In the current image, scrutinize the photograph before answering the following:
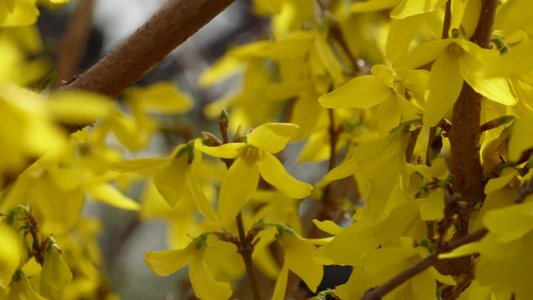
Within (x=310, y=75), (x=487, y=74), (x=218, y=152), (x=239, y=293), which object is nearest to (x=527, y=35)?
(x=487, y=74)

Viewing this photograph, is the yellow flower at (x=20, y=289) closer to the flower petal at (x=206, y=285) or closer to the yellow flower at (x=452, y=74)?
the flower petal at (x=206, y=285)

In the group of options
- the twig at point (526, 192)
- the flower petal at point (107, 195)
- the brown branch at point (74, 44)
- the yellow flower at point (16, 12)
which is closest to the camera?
the twig at point (526, 192)

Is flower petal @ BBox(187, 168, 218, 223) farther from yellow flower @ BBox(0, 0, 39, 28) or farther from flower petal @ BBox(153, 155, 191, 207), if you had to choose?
yellow flower @ BBox(0, 0, 39, 28)

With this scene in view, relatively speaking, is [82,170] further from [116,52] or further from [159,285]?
[159,285]

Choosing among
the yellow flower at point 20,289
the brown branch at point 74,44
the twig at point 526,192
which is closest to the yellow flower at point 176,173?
the yellow flower at point 20,289

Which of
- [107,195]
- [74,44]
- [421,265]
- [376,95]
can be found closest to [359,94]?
[376,95]

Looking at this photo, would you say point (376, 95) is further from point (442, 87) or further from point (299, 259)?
point (299, 259)
